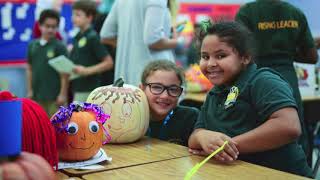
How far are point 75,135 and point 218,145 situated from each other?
1.43 feet

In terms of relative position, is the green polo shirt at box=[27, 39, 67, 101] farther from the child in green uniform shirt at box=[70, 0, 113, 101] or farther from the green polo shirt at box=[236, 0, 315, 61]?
the green polo shirt at box=[236, 0, 315, 61]

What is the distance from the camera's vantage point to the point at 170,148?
1578 mm

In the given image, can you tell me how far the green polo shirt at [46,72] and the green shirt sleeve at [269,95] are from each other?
272 centimetres

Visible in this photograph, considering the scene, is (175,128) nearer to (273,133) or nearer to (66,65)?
(273,133)

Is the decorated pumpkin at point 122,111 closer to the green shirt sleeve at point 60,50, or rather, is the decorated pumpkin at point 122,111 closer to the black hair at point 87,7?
the black hair at point 87,7

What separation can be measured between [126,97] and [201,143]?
376 millimetres

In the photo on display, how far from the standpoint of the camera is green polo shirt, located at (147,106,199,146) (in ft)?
6.33

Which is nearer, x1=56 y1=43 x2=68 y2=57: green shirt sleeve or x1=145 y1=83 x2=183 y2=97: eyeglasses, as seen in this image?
x1=145 y1=83 x2=183 y2=97: eyeglasses

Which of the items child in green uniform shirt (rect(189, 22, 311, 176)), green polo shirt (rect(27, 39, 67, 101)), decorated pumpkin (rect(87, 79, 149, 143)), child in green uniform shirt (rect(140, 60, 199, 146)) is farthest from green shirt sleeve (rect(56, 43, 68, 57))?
child in green uniform shirt (rect(189, 22, 311, 176))

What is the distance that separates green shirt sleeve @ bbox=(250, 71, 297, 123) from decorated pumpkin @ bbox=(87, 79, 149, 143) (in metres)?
0.45

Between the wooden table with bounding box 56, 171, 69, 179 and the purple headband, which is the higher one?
the purple headband

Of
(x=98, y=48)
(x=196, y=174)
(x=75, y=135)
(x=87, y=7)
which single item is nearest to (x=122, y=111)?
(x=75, y=135)

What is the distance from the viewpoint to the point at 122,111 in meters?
1.67

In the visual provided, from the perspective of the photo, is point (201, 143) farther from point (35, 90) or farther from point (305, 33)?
point (35, 90)
